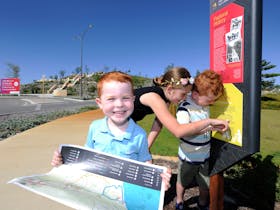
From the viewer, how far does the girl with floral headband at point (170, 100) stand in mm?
1974

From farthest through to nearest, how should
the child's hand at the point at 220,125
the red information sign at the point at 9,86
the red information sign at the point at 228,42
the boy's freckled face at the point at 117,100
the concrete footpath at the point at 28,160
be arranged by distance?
the red information sign at the point at 9,86 → the concrete footpath at the point at 28,160 → the child's hand at the point at 220,125 → the red information sign at the point at 228,42 → the boy's freckled face at the point at 117,100

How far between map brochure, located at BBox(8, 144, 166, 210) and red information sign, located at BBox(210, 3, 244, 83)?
0.95 meters

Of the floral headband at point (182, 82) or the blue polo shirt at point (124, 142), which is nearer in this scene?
the blue polo shirt at point (124, 142)

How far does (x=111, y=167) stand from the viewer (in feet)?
4.90

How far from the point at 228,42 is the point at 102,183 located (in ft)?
4.26

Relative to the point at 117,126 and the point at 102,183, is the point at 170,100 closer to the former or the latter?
the point at 117,126

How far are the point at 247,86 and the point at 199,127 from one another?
0.41 m

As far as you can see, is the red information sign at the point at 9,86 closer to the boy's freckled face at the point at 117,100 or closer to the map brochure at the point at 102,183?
the boy's freckled face at the point at 117,100

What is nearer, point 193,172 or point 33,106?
point 193,172

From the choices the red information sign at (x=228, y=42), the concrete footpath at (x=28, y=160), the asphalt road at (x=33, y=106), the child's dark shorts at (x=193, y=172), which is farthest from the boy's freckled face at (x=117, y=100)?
the asphalt road at (x=33, y=106)

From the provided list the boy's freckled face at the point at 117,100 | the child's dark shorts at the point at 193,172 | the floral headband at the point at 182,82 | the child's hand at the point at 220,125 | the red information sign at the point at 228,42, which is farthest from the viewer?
the child's dark shorts at the point at 193,172

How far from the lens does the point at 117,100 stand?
1703mm

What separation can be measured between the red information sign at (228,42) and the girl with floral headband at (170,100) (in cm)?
26

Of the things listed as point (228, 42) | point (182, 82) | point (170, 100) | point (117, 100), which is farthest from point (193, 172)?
point (117, 100)
